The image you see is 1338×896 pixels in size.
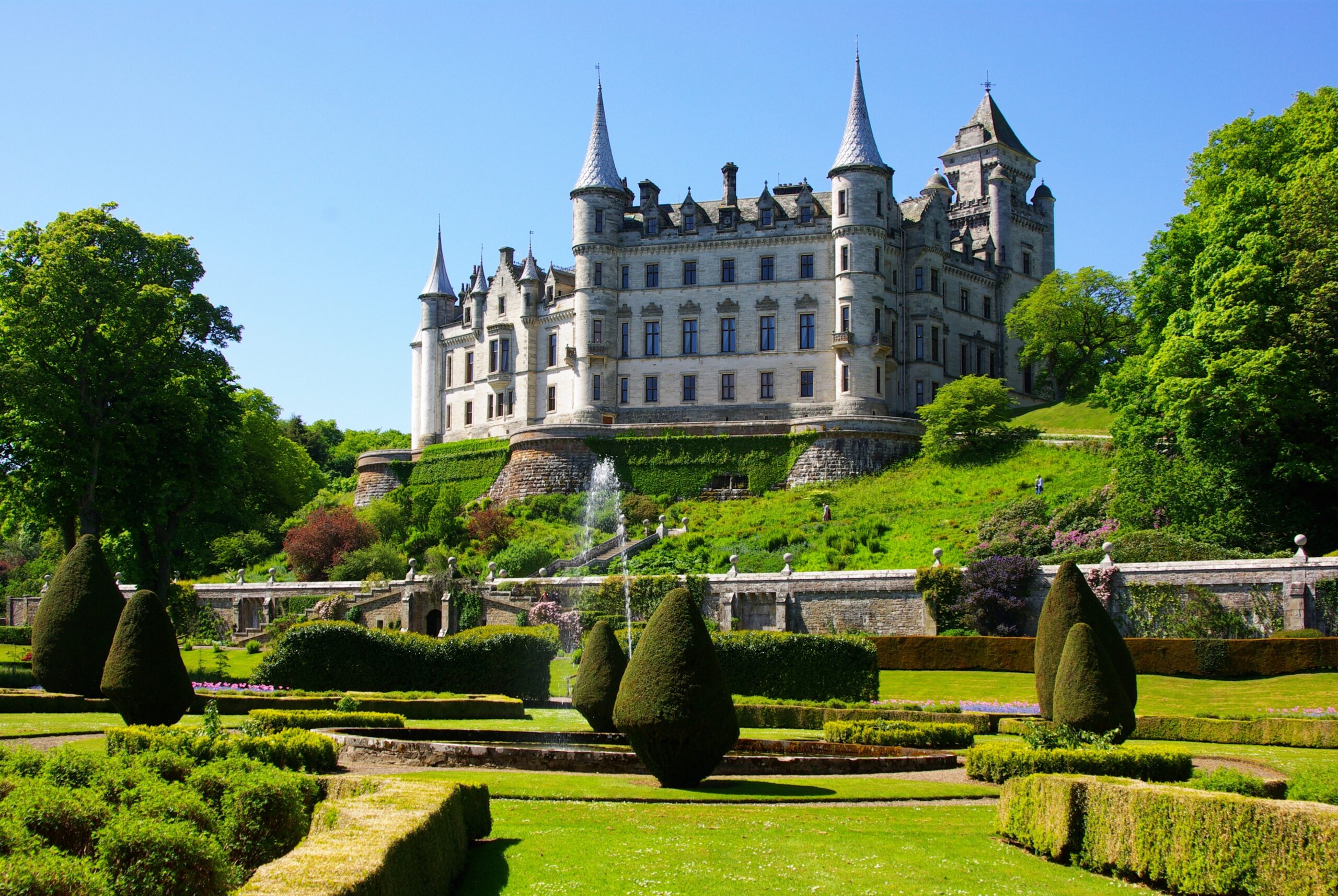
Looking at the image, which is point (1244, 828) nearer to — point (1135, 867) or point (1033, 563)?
point (1135, 867)

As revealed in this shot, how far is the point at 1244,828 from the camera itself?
988 centimetres

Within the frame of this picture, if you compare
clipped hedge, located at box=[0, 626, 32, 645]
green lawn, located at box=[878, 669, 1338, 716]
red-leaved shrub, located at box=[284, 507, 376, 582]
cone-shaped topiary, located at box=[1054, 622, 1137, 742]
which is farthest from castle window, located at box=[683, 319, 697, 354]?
cone-shaped topiary, located at box=[1054, 622, 1137, 742]

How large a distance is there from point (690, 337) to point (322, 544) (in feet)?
70.7

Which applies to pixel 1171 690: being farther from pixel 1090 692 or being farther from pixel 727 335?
pixel 727 335

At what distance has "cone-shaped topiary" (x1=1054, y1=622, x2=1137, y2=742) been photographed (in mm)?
17516

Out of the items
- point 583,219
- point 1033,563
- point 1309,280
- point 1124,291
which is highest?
point 583,219

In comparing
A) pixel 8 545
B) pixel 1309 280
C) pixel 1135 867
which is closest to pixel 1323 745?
pixel 1135 867

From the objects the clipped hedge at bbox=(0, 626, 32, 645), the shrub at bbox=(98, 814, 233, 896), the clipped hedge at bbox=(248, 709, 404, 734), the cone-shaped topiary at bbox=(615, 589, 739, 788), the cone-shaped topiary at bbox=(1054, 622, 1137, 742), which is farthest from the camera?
the clipped hedge at bbox=(0, 626, 32, 645)

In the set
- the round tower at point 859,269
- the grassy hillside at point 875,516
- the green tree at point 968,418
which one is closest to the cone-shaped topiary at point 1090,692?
the grassy hillside at point 875,516

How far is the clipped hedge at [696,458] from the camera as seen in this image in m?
59.2

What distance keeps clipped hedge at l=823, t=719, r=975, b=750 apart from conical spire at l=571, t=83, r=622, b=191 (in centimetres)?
4833

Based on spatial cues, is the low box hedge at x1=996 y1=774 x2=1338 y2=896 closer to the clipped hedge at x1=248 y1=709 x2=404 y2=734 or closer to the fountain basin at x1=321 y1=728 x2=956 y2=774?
the fountain basin at x1=321 y1=728 x2=956 y2=774

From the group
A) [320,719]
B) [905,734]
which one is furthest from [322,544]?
[905,734]

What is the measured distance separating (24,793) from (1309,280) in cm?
3462
